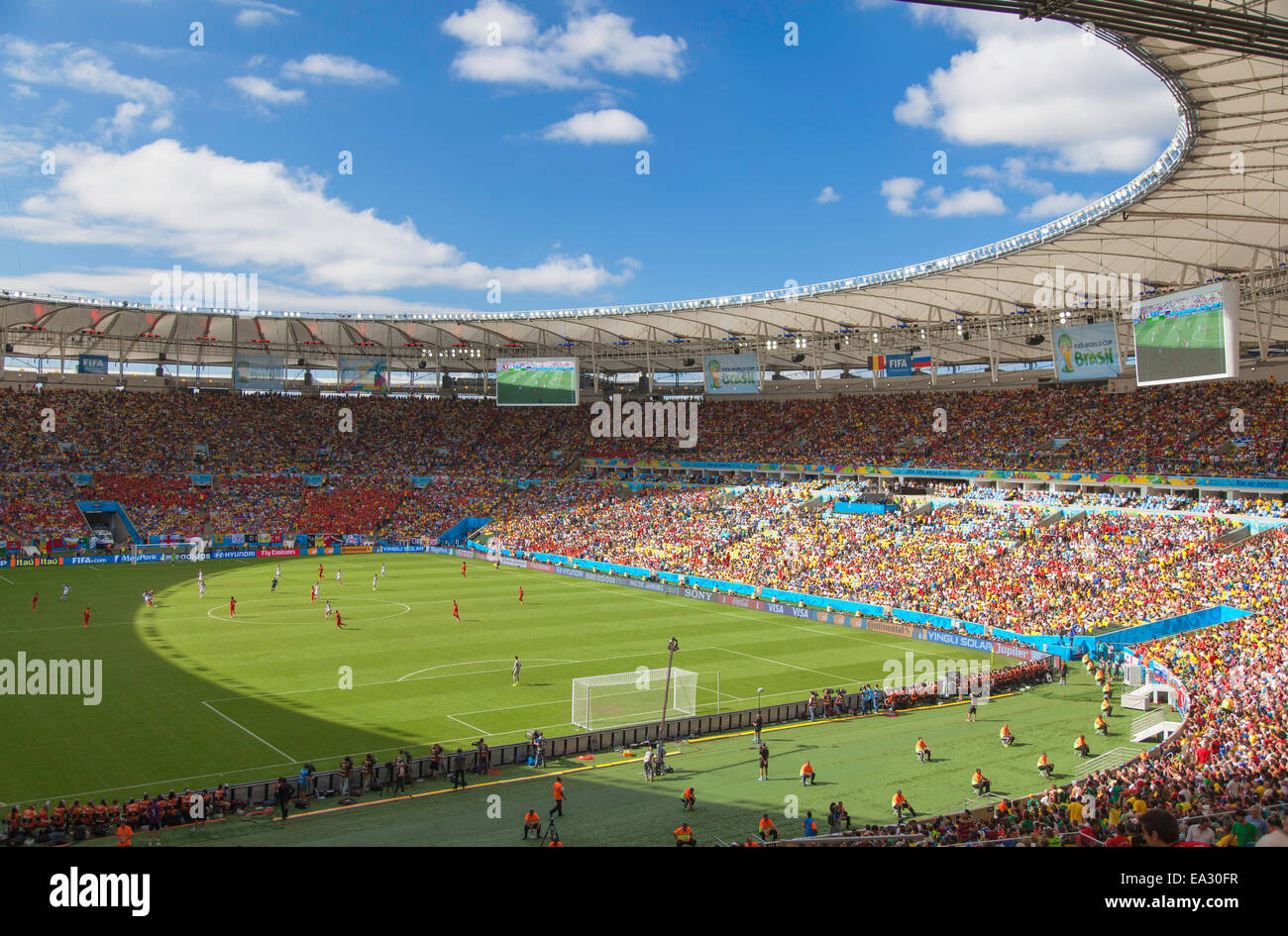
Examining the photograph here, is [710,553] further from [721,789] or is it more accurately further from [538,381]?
[721,789]

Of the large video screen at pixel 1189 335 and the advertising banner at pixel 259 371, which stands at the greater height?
the advertising banner at pixel 259 371

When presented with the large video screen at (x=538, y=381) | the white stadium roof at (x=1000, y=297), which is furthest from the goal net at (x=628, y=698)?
the large video screen at (x=538, y=381)

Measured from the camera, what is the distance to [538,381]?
74688 millimetres

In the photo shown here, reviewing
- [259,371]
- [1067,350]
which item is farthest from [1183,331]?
[259,371]

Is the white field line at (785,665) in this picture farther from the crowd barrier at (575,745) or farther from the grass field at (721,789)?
the grass field at (721,789)

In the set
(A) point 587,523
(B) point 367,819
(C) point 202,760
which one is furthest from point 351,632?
(A) point 587,523

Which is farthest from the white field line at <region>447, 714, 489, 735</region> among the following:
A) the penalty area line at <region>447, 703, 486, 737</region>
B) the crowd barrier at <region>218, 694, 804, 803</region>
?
the crowd barrier at <region>218, 694, 804, 803</region>

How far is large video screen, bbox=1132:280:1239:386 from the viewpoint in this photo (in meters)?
38.0

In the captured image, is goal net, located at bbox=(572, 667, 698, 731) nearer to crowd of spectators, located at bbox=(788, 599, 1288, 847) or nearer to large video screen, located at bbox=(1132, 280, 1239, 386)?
crowd of spectators, located at bbox=(788, 599, 1288, 847)

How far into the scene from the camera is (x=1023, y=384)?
238 feet

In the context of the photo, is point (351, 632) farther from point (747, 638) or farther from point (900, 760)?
point (900, 760)

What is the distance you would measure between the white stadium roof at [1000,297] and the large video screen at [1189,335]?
366cm

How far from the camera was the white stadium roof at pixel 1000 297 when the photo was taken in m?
27.2
